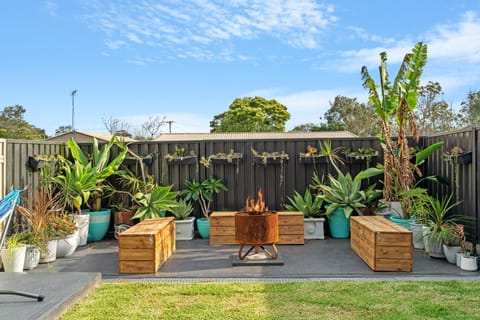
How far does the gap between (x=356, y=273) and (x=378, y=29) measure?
7626 mm

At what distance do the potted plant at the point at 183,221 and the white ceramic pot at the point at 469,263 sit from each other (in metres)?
3.95

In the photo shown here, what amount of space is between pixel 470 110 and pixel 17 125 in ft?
98.1

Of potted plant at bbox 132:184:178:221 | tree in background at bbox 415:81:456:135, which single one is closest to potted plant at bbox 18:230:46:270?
potted plant at bbox 132:184:178:221

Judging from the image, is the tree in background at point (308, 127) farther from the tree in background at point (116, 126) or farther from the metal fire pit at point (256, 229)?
the metal fire pit at point (256, 229)

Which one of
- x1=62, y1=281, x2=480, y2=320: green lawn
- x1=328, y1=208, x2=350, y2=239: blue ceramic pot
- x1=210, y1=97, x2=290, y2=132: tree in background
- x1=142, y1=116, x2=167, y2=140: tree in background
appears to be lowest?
x1=62, y1=281, x2=480, y2=320: green lawn

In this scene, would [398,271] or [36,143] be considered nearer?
[398,271]

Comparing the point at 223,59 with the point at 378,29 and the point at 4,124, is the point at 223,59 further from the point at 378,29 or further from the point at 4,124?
the point at 4,124

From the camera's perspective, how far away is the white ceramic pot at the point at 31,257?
4383 mm

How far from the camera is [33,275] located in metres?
3.76

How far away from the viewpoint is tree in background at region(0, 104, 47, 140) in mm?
26562

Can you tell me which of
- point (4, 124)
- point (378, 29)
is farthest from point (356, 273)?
point (4, 124)

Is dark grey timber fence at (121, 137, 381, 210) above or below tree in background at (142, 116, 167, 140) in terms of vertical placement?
below

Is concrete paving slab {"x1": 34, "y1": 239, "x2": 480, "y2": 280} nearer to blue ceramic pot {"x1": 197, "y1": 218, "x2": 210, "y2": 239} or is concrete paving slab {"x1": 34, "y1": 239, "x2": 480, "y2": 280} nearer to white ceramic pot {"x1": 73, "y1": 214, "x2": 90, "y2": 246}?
white ceramic pot {"x1": 73, "y1": 214, "x2": 90, "y2": 246}

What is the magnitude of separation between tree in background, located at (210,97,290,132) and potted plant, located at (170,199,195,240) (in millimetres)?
22687
